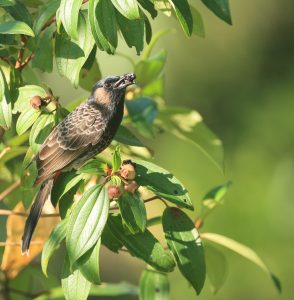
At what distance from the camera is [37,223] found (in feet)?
9.30

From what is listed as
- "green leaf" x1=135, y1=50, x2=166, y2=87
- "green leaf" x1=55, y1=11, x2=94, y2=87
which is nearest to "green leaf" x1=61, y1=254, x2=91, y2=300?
"green leaf" x1=55, y1=11, x2=94, y2=87

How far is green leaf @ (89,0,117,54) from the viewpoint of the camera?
210 centimetres

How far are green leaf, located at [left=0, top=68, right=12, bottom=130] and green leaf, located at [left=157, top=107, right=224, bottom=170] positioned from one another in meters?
0.87

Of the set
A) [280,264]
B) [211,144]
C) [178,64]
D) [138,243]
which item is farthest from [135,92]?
[178,64]

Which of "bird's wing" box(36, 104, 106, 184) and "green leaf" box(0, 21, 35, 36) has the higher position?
"green leaf" box(0, 21, 35, 36)

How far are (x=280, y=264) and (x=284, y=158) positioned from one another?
103cm

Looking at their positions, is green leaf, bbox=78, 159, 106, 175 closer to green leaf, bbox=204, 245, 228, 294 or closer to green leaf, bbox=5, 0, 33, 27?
green leaf, bbox=5, 0, 33, 27

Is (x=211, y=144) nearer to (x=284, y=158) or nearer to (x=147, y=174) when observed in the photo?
(x=147, y=174)

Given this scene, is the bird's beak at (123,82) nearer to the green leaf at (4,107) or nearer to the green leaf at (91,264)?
the green leaf at (4,107)

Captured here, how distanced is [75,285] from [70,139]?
29.2 inches

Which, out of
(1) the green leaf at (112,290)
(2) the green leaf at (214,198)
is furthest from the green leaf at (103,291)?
(2) the green leaf at (214,198)

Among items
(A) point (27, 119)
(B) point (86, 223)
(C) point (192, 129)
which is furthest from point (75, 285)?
(C) point (192, 129)

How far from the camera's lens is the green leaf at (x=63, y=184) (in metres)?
2.24

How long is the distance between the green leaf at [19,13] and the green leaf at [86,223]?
0.60 meters
